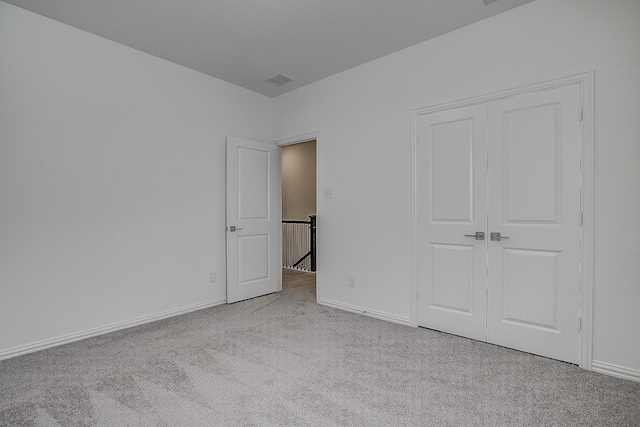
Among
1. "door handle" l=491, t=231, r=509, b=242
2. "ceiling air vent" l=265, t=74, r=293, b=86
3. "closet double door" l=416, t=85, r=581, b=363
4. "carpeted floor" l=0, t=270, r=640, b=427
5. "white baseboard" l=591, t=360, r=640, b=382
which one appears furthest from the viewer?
"ceiling air vent" l=265, t=74, r=293, b=86

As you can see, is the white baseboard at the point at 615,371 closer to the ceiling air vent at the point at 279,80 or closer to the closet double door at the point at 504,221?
the closet double door at the point at 504,221

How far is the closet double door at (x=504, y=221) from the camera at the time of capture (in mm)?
2334

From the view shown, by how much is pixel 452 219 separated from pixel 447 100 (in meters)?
1.08

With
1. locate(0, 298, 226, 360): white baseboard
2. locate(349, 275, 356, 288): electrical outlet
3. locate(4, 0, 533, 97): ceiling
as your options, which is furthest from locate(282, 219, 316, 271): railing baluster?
locate(4, 0, 533, 97): ceiling

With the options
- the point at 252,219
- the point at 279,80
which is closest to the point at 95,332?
the point at 252,219

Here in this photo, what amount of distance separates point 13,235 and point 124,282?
3.04ft

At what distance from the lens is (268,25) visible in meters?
2.76

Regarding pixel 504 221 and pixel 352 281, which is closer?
pixel 504 221

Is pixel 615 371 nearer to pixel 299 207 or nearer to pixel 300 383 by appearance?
pixel 300 383

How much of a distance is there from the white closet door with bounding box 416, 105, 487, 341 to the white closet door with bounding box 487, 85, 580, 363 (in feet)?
0.32

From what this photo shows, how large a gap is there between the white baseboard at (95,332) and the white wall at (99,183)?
36 mm

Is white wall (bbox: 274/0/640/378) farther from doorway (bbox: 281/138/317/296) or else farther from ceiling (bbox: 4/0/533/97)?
doorway (bbox: 281/138/317/296)

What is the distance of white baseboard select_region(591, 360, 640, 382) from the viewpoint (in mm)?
2080

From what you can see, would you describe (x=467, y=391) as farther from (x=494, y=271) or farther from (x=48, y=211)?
(x=48, y=211)
